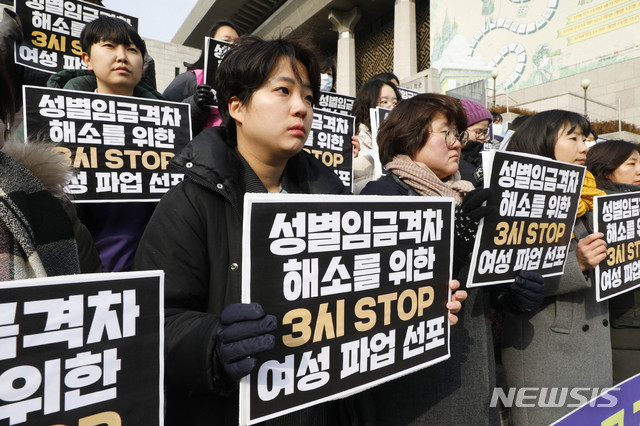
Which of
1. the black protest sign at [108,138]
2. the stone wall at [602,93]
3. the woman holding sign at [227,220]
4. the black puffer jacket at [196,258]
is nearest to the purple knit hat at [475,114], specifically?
the black protest sign at [108,138]

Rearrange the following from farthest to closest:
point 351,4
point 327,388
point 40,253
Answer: point 351,4 → point 327,388 → point 40,253

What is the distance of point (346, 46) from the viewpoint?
23250mm

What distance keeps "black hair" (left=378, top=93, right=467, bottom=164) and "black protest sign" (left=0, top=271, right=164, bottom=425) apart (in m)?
1.29

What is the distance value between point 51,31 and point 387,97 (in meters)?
2.74

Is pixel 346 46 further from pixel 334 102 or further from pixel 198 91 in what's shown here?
pixel 198 91

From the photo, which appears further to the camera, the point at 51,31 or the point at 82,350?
the point at 51,31

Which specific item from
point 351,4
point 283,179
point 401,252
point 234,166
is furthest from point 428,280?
point 351,4

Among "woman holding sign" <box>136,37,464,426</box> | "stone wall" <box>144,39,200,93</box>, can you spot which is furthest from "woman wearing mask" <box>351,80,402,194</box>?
"stone wall" <box>144,39,200,93</box>

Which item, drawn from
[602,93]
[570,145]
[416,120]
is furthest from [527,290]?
[602,93]

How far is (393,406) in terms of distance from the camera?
1653 millimetres

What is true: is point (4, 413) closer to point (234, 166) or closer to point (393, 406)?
point (234, 166)

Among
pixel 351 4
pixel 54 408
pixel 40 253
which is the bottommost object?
pixel 54 408

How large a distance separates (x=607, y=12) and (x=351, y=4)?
473 inches

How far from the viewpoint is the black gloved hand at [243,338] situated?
3.10 ft
